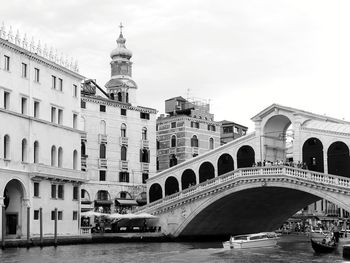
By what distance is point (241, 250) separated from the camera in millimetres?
40219

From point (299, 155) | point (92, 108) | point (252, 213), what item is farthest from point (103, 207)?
point (299, 155)

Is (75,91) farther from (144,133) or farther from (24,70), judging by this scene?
(144,133)

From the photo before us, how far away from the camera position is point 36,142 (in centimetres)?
4419

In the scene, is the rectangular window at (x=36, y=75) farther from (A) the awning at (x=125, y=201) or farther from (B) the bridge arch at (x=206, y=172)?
(A) the awning at (x=125, y=201)

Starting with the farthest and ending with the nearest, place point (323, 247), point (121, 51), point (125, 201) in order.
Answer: point (121, 51), point (125, 201), point (323, 247)

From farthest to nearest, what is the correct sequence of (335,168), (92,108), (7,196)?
(92,108) → (335,168) → (7,196)

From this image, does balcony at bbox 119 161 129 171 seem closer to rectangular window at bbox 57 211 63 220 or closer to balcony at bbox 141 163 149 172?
balcony at bbox 141 163 149 172

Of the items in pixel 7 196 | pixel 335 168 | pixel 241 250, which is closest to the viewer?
pixel 241 250

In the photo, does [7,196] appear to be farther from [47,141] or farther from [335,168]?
[335,168]

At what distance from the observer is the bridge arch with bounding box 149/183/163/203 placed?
56.1 meters

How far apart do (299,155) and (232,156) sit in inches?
216

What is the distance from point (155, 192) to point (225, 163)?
6796mm

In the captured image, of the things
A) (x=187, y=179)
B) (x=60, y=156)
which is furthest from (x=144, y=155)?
(x=60, y=156)

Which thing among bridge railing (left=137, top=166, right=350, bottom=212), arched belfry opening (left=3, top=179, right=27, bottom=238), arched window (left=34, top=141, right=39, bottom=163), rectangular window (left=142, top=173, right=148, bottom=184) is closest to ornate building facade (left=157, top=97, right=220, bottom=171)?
rectangular window (left=142, top=173, right=148, bottom=184)
